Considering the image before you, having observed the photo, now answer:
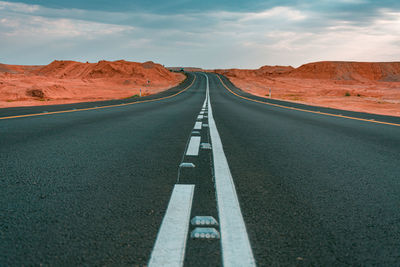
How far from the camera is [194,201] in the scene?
2.59 meters

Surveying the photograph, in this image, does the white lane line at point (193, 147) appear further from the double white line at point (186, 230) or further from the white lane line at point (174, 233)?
the white lane line at point (174, 233)

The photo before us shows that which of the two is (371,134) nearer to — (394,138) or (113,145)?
(394,138)

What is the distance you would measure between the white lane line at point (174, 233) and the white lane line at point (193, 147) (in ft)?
6.28

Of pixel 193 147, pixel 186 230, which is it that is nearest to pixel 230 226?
pixel 186 230

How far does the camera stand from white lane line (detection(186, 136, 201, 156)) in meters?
4.72

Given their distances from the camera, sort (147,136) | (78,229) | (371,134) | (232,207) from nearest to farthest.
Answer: (78,229) < (232,207) < (147,136) < (371,134)

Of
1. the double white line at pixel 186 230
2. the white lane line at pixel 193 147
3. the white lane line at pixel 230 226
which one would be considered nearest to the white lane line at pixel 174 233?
the double white line at pixel 186 230

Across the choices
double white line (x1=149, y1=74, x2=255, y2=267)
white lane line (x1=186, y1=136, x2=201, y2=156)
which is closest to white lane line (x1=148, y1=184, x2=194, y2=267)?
double white line (x1=149, y1=74, x2=255, y2=267)

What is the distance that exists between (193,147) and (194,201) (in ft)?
8.70

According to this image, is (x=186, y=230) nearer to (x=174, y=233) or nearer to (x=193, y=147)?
(x=174, y=233)

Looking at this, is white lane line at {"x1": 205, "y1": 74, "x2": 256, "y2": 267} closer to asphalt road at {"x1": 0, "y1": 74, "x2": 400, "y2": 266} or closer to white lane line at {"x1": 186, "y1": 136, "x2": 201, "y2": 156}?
asphalt road at {"x1": 0, "y1": 74, "x2": 400, "y2": 266}

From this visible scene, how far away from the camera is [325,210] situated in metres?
2.50

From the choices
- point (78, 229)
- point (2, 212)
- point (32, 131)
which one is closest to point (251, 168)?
point (78, 229)

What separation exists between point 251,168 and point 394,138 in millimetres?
4626
